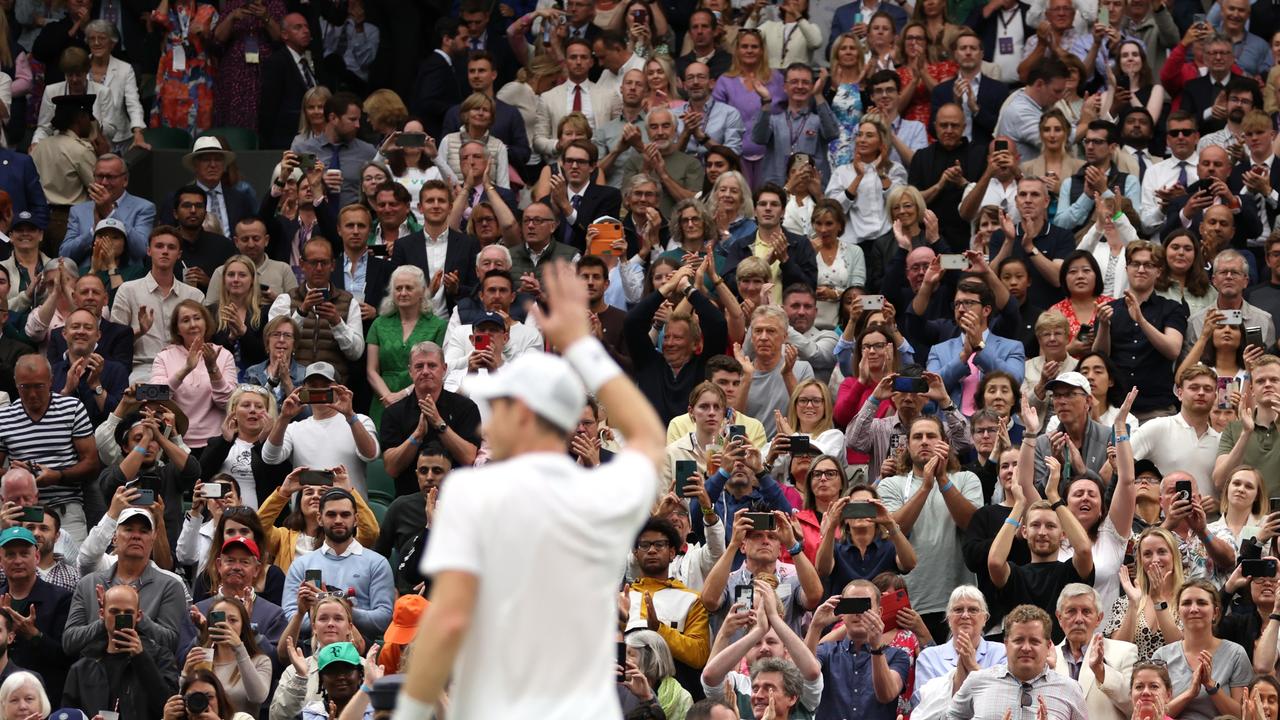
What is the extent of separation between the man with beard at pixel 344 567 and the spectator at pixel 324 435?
1169 millimetres

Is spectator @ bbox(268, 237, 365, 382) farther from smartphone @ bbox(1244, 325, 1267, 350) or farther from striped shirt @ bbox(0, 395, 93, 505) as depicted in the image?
smartphone @ bbox(1244, 325, 1267, 350)

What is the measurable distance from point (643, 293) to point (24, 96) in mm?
6242

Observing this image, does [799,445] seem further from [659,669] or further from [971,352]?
[659,669]

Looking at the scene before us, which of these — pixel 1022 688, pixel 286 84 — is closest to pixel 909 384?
pixel 1022 688

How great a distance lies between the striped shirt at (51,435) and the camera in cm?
1272

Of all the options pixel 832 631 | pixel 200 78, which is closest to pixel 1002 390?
pixel 832 631

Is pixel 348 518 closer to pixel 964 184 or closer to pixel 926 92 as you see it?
pixel 964 184

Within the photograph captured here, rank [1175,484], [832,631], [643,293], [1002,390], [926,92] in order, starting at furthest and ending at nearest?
[926,92] < [643,293] < [1002,390] < [1175,484] < [832,631]

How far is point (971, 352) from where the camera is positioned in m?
13.2

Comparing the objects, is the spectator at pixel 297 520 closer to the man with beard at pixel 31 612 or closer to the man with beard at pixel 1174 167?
the man with beard at pixel 31 612

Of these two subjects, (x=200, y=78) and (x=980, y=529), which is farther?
(x=200, y=78)

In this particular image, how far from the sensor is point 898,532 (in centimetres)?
1115

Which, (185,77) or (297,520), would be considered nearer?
(297,520)

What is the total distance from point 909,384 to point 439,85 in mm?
6289
